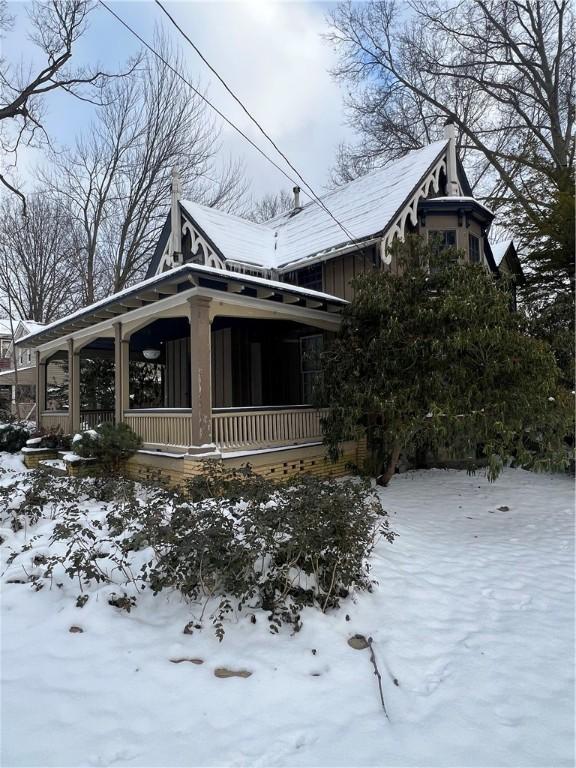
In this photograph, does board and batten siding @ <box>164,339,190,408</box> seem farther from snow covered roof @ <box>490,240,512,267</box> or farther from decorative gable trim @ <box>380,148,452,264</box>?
snow covered roof @ <box>490,240,512,267</box>

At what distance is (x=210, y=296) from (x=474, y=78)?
15113mm

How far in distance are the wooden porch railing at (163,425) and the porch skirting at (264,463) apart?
10.7 inches

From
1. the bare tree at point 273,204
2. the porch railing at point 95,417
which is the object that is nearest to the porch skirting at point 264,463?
the porch railing at point 95,417

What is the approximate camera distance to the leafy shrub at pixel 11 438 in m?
11.4

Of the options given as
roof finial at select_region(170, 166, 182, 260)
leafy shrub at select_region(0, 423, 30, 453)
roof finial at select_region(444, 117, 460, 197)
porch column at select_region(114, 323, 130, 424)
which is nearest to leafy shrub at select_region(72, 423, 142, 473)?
porch column at select_region(114, 323, 130, 424)

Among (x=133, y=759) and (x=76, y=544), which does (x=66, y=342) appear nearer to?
(x=76, y=544)

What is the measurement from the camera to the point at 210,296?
6.79 metres

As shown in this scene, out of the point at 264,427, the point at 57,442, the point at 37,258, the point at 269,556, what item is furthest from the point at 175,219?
the point at 37,258

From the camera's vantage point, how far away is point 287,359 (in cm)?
1098

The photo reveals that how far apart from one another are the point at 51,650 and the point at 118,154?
2212 centimetres

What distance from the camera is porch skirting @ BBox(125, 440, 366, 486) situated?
706 cm

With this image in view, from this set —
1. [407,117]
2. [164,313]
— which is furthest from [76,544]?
[407,117]

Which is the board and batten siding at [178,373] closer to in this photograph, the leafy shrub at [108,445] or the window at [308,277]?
the window at [308,277]

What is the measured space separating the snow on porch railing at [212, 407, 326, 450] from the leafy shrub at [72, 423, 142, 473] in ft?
6.38
